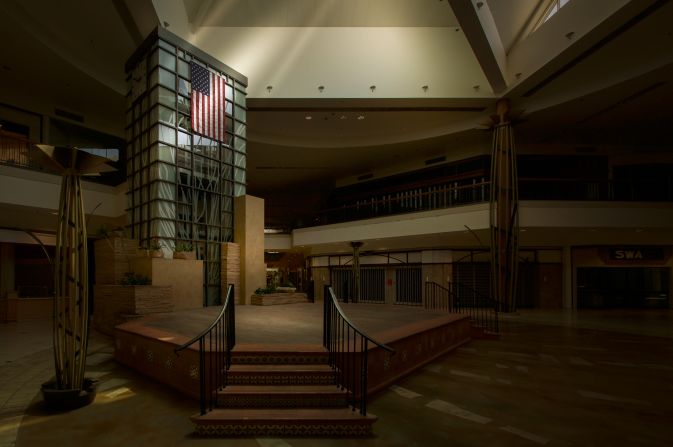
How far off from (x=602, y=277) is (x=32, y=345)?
19895 millimetres

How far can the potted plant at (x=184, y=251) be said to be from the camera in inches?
401

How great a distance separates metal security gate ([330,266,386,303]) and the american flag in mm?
10527

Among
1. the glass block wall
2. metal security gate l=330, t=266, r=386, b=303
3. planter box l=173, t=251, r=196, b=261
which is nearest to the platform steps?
planter box l=173, t=251, r=196, b=261

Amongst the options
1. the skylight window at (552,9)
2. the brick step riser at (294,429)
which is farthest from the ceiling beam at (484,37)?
the brick step riser at (294,429)

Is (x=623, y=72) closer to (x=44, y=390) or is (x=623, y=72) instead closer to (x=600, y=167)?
(x=600, y=167)

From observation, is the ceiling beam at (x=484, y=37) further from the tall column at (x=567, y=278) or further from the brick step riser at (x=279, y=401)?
the brick step riser at (x=279, y=401)

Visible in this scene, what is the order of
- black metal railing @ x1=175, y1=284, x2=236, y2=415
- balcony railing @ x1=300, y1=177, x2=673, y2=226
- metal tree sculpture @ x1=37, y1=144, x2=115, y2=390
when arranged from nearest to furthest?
black metal railing @ x1=175, y1=284, x2=236, y2=415, metal tree sculpture @ x1=37, y1=144, x2=115, y2=390, balcony railing @ x1=300, y1=177, x2=673, y2=226

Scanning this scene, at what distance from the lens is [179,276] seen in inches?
388

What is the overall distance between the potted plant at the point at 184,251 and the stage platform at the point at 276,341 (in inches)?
72.2

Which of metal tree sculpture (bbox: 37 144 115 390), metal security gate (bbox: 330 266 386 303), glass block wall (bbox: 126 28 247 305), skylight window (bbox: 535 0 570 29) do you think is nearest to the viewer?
metal tree sculpture (bbox: 37 144 115 390)

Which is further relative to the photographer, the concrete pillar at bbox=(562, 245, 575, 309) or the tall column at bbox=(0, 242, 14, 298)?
the concrete pillar at bbox=(562, 245, 575, 309)

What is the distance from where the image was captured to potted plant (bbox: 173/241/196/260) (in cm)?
1018

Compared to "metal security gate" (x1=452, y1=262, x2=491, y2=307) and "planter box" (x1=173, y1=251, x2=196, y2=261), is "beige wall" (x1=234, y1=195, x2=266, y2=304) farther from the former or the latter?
"metal security gate" (x1=452, y1=262, x2=491, y2=307)

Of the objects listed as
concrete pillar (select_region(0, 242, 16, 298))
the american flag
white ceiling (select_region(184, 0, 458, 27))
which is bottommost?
concrete pillar (select_region(0, 242, 16, 298))
